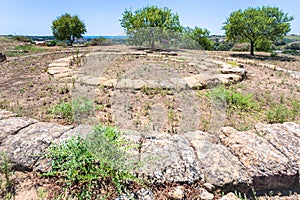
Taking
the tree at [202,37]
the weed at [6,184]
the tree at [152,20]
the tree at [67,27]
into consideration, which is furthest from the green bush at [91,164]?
the tree at [67,27]

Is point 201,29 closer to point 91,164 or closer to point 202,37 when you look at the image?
point 202,37

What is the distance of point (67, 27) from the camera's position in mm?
20531

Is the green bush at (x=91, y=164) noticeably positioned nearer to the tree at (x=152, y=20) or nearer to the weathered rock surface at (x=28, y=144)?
the weathered rock surface at (x=28, y=144)

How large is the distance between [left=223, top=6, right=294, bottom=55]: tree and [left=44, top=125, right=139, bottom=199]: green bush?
10.5 m

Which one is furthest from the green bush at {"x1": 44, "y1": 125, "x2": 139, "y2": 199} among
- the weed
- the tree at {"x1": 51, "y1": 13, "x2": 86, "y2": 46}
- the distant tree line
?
the tree at {"x1": 51, "y1": 13, "x2": 86, "y2": 46}

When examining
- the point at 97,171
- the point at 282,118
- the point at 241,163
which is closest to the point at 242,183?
the point at 241,163

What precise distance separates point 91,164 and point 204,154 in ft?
3.32

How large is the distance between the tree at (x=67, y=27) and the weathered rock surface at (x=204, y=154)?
20.7 meters

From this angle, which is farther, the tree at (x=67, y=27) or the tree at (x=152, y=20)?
the tree at (x=67, y=27)

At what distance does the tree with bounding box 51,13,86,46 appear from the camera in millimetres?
20375

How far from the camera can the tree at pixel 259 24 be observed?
9.85 m

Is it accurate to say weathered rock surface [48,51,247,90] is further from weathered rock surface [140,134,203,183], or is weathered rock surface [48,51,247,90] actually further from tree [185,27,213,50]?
tree [185,27,213,50]

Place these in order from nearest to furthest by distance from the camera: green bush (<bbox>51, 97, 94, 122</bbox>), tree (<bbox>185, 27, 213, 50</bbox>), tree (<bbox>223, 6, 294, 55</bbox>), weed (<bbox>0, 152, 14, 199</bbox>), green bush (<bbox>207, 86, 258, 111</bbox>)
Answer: weed (<bbox>0, 152, 14, 199</bbox>) < green bush (<bbox>51, 97, 94, 122</bbox>) < green bush (<bbox>207, 86, 258, 111</bbox>) < tree (<bbox>223, 6, 294, 55</bbox>) < tree (<bbox>185, 27, 213, 50</bbox>)

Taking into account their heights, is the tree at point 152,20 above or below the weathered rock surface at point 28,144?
above
